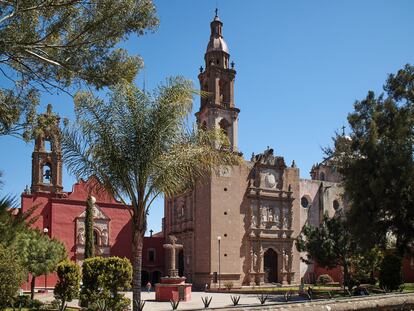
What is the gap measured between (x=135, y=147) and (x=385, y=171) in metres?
15.1

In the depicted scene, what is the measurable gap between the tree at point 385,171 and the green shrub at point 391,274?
1.66m

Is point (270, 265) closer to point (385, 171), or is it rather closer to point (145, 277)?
Result: point (145, 277)

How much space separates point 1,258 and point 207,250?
27846mm

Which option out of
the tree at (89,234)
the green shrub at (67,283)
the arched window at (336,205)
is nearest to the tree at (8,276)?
the green shrub at (67,283)

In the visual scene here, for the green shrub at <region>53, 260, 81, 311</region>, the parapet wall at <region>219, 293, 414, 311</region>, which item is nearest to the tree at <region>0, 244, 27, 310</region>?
the green shrub at <region>53, 260, 81, 311</region>

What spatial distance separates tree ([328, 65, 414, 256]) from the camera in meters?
24.3

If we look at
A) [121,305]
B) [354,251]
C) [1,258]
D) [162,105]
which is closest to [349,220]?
[354,251]

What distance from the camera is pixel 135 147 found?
13.6 metres

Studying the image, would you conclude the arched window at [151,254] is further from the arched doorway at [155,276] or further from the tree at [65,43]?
the tree at [65,43]

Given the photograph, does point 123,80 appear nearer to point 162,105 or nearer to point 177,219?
point 162,105

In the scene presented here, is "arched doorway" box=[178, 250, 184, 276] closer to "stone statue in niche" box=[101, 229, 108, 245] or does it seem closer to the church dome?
"stone statue in niche" box=[101, 229, 108, 245]

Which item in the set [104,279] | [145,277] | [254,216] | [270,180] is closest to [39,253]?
[104,279]

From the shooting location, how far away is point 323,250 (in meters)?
31.1

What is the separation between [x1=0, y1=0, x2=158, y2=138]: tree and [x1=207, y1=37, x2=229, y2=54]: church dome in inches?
1189
